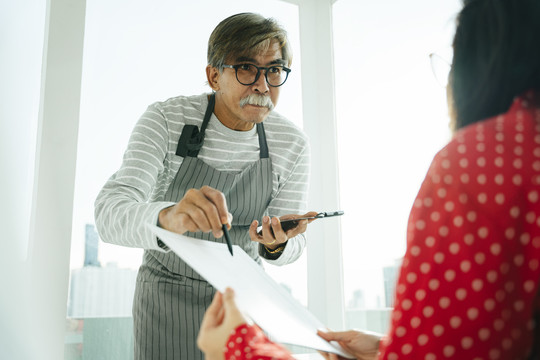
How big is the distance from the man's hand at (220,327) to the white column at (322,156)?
148cm

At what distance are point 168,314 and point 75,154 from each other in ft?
2.53

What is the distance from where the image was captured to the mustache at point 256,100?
4.48 feet

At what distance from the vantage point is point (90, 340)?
1.74m

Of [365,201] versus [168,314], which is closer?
[168,314]

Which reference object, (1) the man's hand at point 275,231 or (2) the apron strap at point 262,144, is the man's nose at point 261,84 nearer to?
(2) the apron strap at point 262,144

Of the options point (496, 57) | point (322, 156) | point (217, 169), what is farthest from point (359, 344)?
point (322, 156)

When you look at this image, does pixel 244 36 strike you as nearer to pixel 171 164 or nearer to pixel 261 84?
pixel 261 84

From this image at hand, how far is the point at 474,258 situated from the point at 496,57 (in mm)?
273

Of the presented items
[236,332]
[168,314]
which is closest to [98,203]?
[168,314]

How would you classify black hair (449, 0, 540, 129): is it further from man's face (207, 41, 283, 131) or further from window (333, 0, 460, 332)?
window (333, 0, 460, 332)

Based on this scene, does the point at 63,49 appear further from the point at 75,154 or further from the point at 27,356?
the point at 27,356

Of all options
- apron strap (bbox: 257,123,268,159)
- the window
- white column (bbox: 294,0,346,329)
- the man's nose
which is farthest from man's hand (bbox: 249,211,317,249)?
white column (bbox: 294,0,346,329)

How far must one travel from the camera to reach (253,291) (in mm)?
812

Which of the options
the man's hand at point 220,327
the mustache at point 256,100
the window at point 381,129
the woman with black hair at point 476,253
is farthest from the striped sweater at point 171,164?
the woman with black hair at point 476,253
